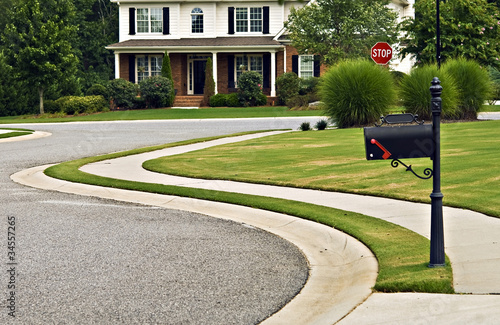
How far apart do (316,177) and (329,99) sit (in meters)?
11.5

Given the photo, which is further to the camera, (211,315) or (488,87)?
(488,87)

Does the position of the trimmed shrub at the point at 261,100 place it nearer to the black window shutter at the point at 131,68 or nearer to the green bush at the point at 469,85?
the black window shutter at the point at 131,68

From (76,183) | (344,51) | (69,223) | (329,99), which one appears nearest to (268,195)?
(69,223)

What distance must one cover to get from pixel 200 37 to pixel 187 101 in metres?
5.03

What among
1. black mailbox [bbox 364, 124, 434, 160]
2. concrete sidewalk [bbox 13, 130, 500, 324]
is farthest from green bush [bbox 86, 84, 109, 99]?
black mailbox [bbox 364, 124, 434, 160]

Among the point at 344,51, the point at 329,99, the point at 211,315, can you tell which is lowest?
the point at 211,315

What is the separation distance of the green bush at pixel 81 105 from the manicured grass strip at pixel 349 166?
22564mm

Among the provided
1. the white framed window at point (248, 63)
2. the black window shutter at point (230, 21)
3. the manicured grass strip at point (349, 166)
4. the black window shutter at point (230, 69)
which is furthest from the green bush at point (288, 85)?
the manicured grass strip at point (349, 166)

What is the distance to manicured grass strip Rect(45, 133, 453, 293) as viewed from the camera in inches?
231

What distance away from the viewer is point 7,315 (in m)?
5.42

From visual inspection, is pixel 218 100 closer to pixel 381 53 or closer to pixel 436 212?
pixel 381 53

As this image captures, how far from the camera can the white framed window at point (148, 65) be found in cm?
4691

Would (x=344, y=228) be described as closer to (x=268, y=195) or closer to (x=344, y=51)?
(x=268, y=195)

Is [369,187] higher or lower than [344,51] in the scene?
lower
